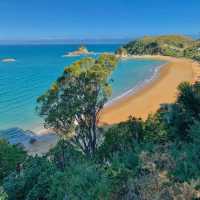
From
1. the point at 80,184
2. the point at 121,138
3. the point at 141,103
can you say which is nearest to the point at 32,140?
the point at 121,138

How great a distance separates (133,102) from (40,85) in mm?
22646

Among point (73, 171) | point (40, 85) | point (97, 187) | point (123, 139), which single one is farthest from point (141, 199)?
point (40, 85)

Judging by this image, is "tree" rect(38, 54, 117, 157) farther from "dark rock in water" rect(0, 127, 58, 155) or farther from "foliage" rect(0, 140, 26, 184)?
"dark rock in water" rect(0, 127, 58, 155)

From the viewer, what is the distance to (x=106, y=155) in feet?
43.2

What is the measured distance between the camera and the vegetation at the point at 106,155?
726cm

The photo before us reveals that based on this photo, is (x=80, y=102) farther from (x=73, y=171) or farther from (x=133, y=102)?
(x=133, y=102)

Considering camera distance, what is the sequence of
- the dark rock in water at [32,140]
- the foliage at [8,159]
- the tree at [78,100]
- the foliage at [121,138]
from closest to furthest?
the foliage at [121,138] → the foliage at [8,159] → the tree at [78,100] → the dark rock in water at [32,140]

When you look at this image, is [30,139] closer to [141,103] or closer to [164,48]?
[141,103]

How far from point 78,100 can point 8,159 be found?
4.24 m

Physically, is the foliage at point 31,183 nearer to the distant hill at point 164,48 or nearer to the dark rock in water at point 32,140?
the dark rock in water at point 32,140

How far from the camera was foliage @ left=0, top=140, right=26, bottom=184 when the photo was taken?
1345cm

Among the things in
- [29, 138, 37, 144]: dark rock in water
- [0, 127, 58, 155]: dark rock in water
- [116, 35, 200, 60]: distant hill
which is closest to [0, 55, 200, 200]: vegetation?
[0, 127, 58, 155]: dark rock in water

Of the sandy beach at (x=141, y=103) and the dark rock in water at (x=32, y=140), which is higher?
the dark rock in water at (x=32, y=140)

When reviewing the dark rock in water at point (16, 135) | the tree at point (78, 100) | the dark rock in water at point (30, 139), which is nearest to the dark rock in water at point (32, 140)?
the dark rock in water at point (30, 139)
